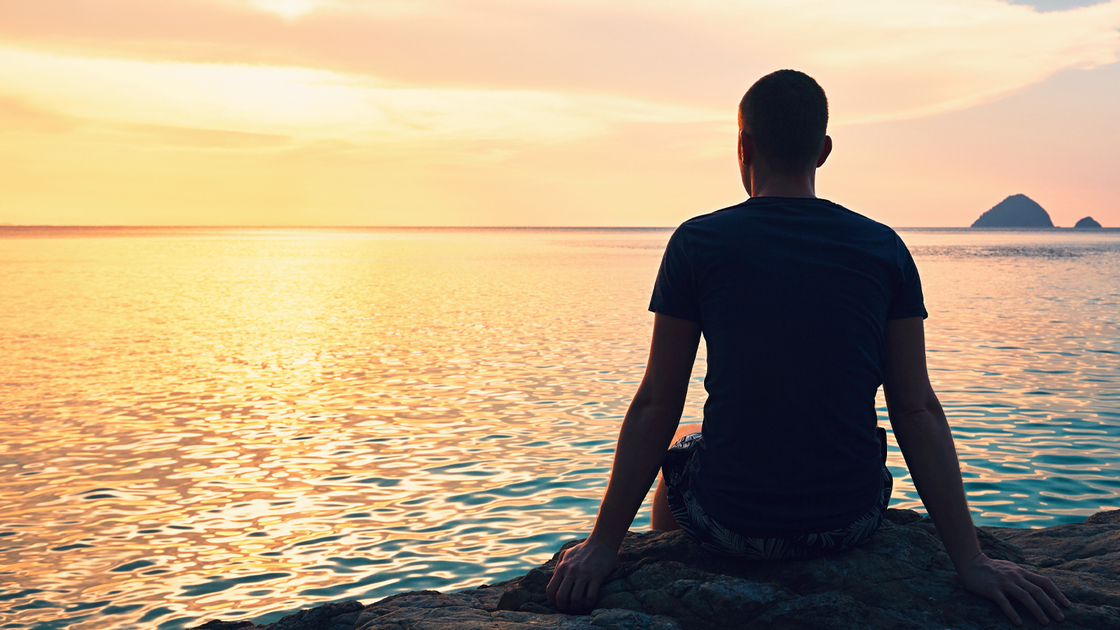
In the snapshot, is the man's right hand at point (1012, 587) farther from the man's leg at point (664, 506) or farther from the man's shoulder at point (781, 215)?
the man's shoulder at point (781, 215)

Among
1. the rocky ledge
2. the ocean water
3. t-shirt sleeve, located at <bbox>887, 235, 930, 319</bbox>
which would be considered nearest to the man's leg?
the rocky ledge

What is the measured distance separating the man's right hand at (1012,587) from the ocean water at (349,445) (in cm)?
377

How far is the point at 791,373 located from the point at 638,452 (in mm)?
613

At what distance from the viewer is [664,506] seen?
11.2 feet

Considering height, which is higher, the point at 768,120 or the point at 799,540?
the point at 768,120

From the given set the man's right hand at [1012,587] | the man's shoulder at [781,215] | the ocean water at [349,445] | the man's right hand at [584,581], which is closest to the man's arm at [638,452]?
the man's right hand at [584,581]

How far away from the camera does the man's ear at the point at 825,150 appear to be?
9.20 ft

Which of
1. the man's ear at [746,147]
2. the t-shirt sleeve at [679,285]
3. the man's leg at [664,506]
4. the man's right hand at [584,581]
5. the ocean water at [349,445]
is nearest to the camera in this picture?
the t-shirt sleeve at [679,285]

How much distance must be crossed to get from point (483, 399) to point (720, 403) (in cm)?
916

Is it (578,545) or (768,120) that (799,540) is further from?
(768,120)

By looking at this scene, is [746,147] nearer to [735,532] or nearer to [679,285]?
[679,285]

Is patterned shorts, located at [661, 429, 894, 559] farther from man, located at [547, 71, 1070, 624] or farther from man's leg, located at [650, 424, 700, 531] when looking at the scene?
man's leg, located at [650, 424, 700, 531]

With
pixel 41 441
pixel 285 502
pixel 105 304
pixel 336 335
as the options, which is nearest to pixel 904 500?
pixel 285 502

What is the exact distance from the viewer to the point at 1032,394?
1168 centimetres
